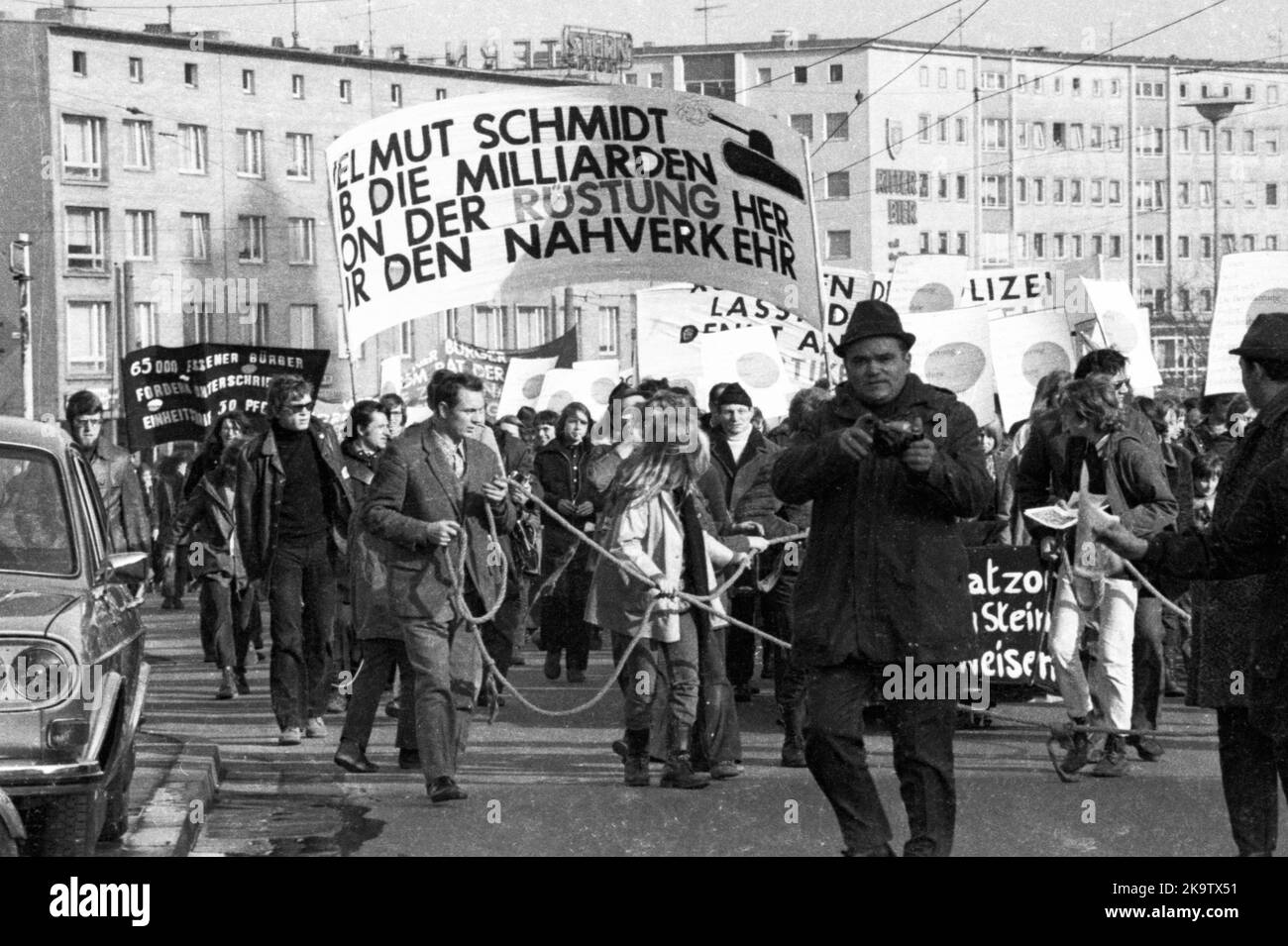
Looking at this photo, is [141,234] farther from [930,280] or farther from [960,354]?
[960,354]

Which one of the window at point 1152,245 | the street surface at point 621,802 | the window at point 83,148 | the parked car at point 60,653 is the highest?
the window at point 83,148

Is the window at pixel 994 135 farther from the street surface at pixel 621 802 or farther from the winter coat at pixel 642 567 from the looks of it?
the winter coat at pixel 642 567

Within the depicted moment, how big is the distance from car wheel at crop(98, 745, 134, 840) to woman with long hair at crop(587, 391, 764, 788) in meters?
2.68

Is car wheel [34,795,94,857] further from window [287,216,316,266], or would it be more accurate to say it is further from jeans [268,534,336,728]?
window [287,216,316,266]

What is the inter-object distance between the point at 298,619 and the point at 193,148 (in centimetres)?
6304

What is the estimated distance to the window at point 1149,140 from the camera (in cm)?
7806

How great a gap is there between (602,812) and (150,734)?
3.04 metres

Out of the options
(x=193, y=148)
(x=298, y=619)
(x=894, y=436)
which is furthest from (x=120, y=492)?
(x=193, y=148)

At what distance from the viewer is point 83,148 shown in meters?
71.4

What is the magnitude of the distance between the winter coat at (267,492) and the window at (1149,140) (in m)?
66.8

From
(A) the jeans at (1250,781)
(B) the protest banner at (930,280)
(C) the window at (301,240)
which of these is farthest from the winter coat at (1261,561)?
(C) the window at (301,240)

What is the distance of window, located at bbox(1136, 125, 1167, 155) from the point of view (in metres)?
78.1
